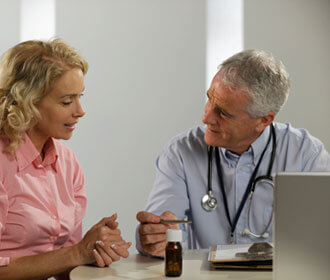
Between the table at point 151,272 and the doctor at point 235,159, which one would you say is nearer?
the table at point 151,272

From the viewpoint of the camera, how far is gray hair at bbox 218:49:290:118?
77.7 inches

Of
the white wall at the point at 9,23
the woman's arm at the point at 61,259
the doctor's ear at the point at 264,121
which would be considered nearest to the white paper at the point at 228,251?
the woman's arm at the point at 61,259

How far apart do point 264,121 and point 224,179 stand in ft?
0.89

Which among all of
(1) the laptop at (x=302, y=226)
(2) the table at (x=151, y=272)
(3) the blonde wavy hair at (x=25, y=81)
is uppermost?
(3) the blonde wavy hair at (x=25, y=81)

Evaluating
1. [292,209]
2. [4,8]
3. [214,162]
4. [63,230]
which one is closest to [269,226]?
[214,162]

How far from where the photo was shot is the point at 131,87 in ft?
11.8

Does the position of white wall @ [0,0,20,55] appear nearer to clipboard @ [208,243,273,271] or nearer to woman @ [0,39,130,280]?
woman @ [0,39,130,280]

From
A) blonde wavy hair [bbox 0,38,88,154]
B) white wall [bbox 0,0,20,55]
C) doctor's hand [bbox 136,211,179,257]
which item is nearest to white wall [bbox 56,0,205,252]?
white wall [bbox 0,0,20,55]

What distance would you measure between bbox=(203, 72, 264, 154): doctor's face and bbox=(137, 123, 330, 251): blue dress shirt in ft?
0.29

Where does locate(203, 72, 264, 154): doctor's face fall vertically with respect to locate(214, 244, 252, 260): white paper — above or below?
above

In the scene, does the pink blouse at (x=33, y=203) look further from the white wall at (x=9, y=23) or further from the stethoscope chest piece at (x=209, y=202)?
the white wall at (x=9, y=23)

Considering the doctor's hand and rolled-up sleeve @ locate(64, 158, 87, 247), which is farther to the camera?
rolled-up sleeve @ locate(64, 158, 87, 247)

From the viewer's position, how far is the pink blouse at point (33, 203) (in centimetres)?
177

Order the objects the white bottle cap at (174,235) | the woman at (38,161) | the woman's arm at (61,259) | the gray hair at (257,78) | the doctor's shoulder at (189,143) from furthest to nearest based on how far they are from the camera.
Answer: the doctor's shoulder at (189,143) < the gray hair at (257,78) < the woman at (38,161) < the woman's arm at (61,259) < the white bottle cap at (174,235)
